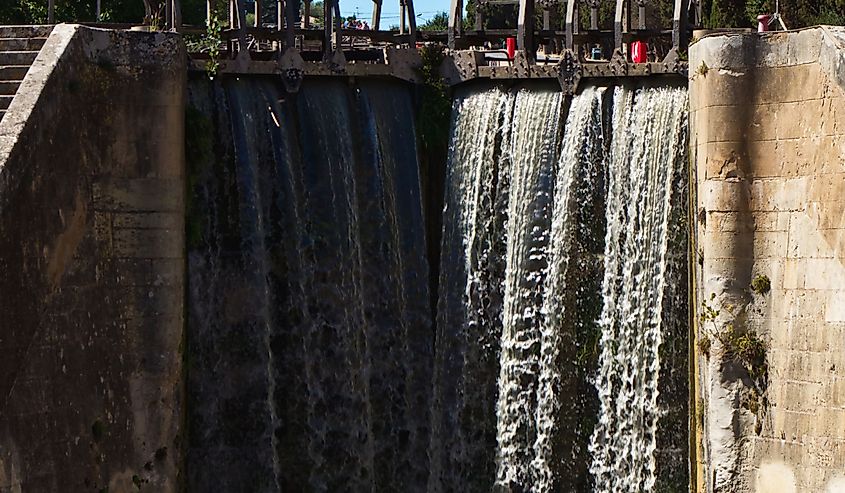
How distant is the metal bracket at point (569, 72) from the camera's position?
15984 mm

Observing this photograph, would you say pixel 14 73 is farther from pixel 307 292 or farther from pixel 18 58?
pixel 307 292

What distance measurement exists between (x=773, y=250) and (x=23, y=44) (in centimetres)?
749

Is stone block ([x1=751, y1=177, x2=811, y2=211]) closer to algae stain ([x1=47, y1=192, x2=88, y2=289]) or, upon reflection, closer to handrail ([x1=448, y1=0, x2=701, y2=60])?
handrail ([x1=448, y1=0, x2=701, y2=60])

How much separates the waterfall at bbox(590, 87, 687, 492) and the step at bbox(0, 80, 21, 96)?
20.0 feet

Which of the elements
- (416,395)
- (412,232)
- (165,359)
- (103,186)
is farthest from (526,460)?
(103,186)

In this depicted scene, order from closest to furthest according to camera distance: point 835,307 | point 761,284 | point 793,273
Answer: point 835,307 → point 793,273 → point 761,284

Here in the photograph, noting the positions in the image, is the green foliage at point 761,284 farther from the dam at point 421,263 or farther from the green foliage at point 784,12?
the green foliage at point 784,12

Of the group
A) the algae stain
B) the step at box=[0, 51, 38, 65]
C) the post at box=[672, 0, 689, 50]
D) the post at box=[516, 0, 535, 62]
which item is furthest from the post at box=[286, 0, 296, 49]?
the post at box=[672, 0, 689, 50]

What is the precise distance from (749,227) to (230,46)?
6465 mm

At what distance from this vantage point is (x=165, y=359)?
14773 millimetres

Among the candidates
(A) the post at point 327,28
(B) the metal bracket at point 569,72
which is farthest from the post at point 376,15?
(B) the metal bracket at point 569,72

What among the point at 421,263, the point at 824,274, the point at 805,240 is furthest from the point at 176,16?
the point at 824,274

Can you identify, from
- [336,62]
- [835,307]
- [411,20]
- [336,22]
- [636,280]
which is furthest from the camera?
[411,20]

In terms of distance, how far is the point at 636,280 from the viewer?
15.2 m
